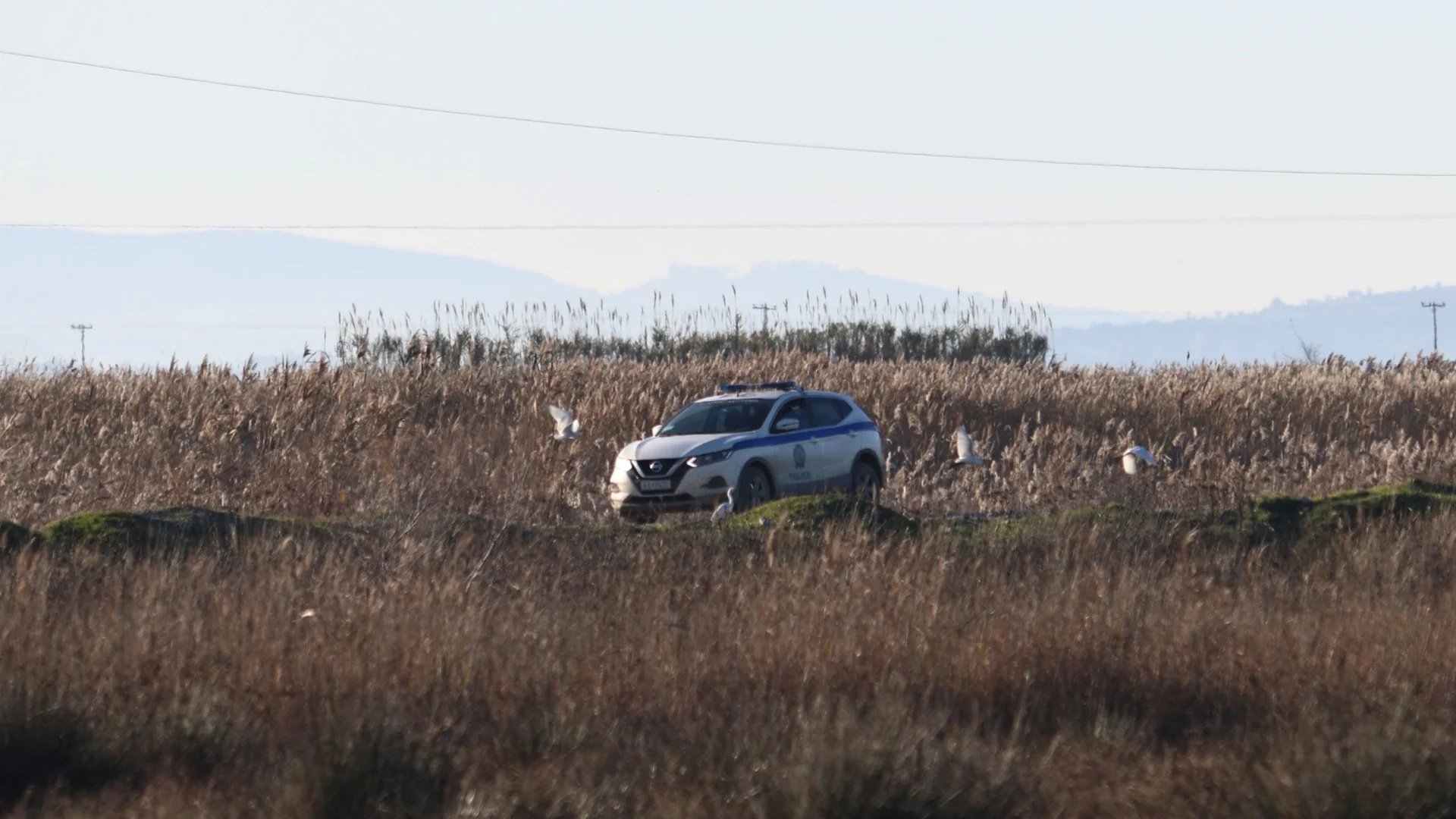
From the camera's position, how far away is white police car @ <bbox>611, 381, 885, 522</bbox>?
1827cm

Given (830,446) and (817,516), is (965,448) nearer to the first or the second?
(830,446)

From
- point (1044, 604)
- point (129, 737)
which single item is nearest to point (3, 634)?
point (129, 737)

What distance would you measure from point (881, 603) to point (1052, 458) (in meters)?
13.5

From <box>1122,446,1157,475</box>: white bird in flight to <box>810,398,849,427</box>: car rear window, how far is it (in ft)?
12.2

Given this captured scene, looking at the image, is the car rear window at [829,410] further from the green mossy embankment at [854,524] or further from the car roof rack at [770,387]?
the green mossy embankment at [854,524]

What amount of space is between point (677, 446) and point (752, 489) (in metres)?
1.06

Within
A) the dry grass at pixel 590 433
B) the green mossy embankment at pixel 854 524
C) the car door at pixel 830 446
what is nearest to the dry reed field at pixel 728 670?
the green mossy embankment at pixel 854 524

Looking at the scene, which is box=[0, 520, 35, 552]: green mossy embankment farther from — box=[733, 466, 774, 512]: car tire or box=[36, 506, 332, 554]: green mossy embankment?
box=[733, 466, 774, 512]: car tire

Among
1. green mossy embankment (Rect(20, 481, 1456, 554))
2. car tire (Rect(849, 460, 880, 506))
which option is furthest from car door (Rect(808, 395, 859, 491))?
green mossy embankment (Rect(20, 481, 1456, 554))

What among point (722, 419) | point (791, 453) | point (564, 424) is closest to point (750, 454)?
point (791, 453)

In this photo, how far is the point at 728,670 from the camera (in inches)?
327

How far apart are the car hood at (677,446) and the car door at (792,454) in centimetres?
42

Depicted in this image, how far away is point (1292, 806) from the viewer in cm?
653

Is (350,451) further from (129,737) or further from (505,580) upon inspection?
(129,737)
